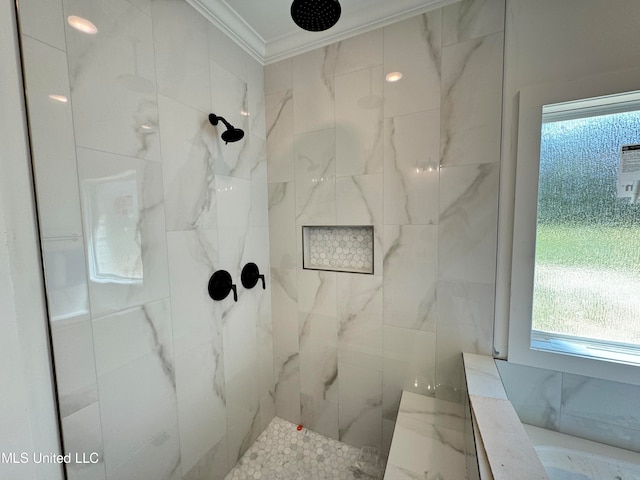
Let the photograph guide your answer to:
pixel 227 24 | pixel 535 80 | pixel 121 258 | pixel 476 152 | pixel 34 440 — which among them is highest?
pixel 227 24

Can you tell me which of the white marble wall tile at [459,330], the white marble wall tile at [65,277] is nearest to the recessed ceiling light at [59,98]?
the white marble wall tile at [65,277]

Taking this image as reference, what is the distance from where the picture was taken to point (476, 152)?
1.08 m

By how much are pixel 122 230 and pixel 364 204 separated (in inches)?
40.3

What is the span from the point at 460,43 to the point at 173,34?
1194mm

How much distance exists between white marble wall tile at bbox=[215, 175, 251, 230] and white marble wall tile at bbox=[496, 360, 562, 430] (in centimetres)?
141

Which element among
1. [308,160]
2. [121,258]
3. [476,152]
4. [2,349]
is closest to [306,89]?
[308,160]

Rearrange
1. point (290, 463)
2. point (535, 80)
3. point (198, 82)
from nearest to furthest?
point (535, 80)
point (198, 82)
point (290, 463)

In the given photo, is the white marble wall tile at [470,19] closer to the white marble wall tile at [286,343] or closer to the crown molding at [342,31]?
the crown molding at [342,31]

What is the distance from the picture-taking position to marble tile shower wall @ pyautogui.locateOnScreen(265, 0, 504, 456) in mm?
1087

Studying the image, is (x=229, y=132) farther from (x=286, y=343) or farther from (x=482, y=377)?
(x=482, y=377)

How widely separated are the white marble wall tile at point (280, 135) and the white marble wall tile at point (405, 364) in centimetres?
106

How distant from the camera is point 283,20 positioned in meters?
1.24

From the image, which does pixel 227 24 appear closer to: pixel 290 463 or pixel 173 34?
pixel 173 34

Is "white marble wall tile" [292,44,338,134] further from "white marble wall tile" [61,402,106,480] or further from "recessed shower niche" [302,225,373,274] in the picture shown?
"white marble wall tile" [61,402,106,480]
